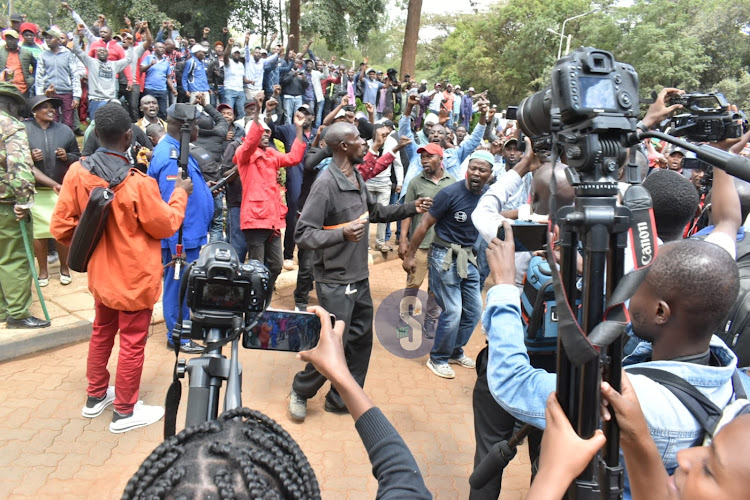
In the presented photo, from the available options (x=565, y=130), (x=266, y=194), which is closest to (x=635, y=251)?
(x=565, y=130)

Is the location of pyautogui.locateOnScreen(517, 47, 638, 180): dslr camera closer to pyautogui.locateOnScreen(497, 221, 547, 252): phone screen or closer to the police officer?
pyautogui.locateOnScreen(497, 221, 547, 252): phone screen

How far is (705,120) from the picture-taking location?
1.94m

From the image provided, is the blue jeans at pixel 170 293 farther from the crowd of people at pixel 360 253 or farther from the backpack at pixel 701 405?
the backpack at pixel 701 405

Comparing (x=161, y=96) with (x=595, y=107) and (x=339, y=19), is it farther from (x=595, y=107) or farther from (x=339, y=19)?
(x=339, y=19)

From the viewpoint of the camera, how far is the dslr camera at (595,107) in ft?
3.69

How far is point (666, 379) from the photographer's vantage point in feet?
4.83

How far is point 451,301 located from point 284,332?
10.7 feet

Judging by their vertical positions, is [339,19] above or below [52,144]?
above

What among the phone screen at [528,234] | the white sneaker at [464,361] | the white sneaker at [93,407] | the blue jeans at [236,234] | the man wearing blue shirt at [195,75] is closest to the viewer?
the phone screen at [528,234]

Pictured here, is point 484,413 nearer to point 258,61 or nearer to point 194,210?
point 194,210

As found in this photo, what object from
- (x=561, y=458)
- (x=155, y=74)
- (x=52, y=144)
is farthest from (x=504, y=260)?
(x=155, y=74)

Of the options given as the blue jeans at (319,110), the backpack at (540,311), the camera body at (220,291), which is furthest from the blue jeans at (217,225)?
the blue jeans at (319,110)

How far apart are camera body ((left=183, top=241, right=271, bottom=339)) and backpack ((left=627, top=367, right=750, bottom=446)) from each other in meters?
1.17

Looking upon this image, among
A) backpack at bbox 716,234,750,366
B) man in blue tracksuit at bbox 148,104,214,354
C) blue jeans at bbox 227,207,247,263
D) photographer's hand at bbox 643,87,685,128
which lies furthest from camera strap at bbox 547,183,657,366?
blue jeans at bbox 227,207,247,263
